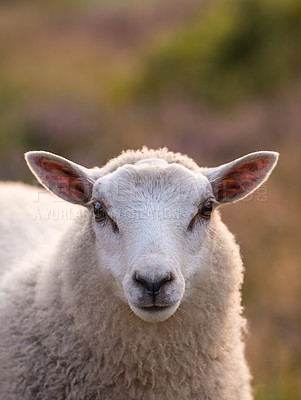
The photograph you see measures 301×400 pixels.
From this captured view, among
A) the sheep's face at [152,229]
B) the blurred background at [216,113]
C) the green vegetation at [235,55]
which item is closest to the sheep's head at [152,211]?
the sheep's face at [152,229]

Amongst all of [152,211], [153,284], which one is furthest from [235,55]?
[153,284]

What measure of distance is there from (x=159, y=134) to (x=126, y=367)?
373 inches

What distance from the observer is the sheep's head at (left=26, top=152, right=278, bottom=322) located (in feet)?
11.1

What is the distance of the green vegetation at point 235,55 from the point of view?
1481 cm

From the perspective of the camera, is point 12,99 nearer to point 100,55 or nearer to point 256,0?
point 100,55

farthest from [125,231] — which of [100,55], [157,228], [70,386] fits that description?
[100,55]

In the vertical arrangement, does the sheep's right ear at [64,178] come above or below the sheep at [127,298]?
above

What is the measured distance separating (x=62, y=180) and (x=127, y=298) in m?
0.96

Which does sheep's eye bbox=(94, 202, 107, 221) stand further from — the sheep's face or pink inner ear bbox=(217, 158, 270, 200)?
pink inner ear bbox=(217, 158, 270, 200)

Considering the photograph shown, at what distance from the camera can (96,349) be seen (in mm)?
3852

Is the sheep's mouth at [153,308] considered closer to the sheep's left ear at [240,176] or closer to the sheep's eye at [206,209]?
the sheep's eye at [206,209]

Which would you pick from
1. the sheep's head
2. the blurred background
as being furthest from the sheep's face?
the blurred background

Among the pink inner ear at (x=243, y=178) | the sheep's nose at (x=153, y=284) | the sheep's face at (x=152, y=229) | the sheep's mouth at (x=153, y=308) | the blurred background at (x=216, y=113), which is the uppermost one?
the blurred background at (x=216, y=113)

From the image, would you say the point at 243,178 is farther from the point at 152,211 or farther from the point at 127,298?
the point at 127,298
